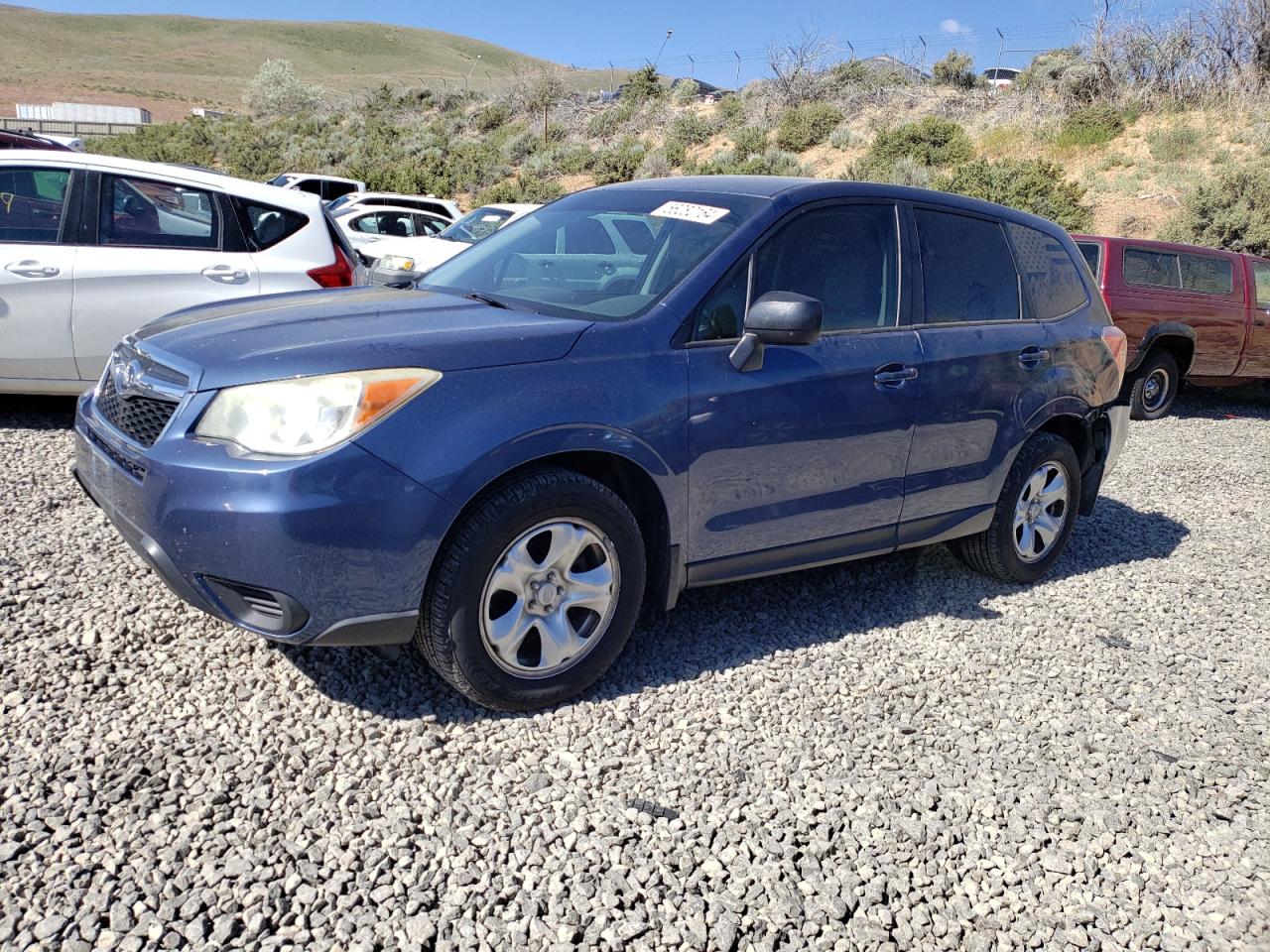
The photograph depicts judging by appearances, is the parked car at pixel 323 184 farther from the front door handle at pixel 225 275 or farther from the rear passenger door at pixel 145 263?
the front door handle at pixel 225 275

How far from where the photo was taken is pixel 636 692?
3.54m

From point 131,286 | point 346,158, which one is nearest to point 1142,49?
point 346,158

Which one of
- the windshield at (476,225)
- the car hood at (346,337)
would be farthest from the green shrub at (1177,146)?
the car hood at (346,337)

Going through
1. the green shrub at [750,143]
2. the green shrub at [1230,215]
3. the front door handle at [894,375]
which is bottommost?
the front door handle at [894,375]

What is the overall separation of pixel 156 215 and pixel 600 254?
3570mm

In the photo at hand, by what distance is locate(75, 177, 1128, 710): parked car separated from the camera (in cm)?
284

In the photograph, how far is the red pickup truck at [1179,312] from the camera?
1002 cm

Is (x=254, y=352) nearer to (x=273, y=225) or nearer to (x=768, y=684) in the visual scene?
(x=768, y=684)

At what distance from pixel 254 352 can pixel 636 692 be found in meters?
1.67

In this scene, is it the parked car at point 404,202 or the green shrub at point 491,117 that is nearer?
the parked car at point 404,202

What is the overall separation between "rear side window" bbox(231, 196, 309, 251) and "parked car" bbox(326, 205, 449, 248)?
30.2 feet

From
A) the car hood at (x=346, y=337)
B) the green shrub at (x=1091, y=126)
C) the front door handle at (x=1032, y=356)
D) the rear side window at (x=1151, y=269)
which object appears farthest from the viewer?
the green shrub at (x=1091, y=126)

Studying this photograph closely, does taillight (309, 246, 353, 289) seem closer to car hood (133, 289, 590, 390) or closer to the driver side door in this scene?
car hood (133, 289, 590, 390)

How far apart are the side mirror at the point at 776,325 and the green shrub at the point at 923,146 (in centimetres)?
2461
